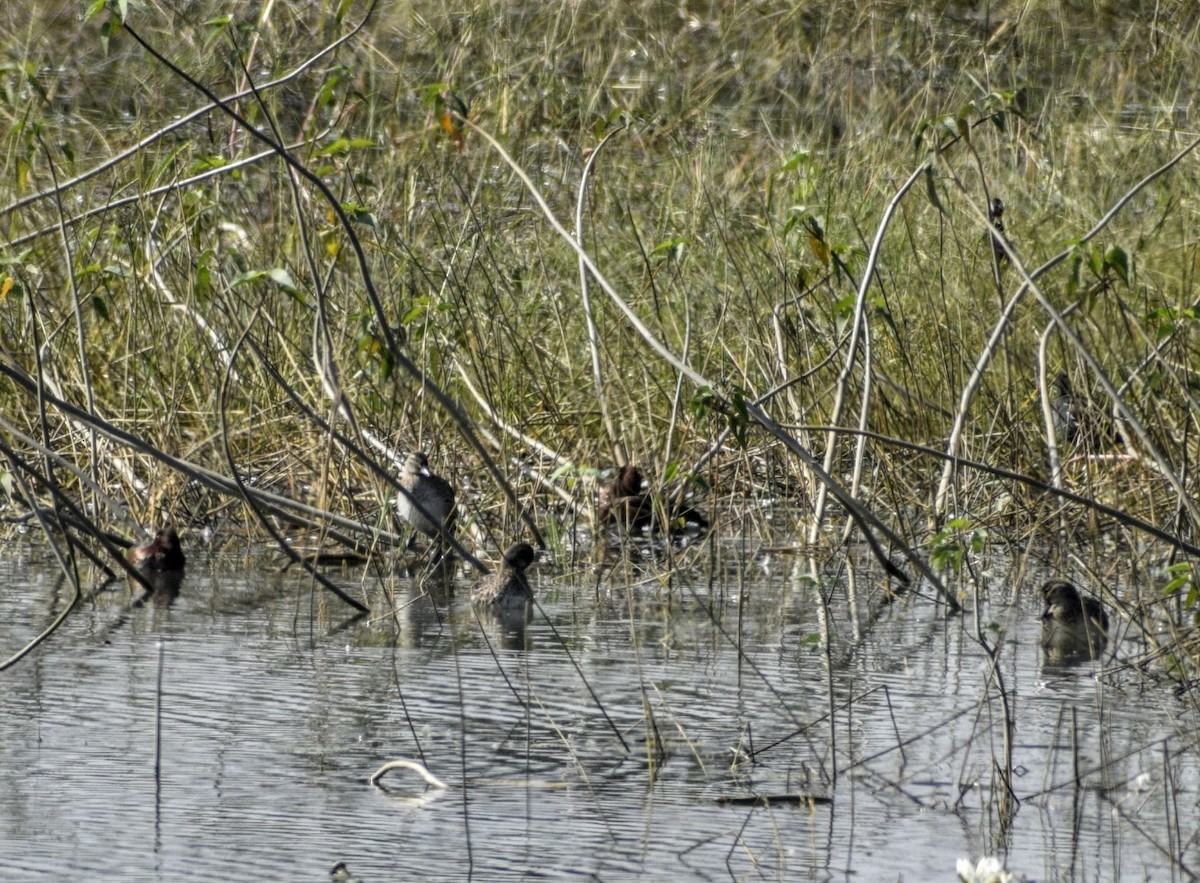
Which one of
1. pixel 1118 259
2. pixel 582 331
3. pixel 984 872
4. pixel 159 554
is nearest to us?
pixel 984 872

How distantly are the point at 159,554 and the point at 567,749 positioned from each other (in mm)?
3034

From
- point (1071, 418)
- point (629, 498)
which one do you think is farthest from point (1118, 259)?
point (1071, 418)

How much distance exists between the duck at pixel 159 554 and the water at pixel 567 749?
0.40 m

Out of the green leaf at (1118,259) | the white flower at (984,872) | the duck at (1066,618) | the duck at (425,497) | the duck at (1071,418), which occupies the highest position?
the green leaf at (1118,259)

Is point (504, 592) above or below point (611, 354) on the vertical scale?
below

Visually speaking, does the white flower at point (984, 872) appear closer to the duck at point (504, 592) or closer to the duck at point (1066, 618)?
the duck at point (1066, 618)

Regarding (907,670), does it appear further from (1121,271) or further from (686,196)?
(686,196)

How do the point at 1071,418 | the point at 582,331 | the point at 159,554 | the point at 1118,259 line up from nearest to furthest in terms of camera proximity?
1. the point at 1118,259
2. the point at 159,554
3. the point at 1071,418
4. the point at 582,331

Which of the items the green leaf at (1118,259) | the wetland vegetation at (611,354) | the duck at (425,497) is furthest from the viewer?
the duck at (425,497)

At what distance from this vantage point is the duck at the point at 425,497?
7.88 meters

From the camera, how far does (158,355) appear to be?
913 centimetres

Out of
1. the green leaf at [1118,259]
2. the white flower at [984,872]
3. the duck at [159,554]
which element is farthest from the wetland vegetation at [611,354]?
the white flower at [984,872]

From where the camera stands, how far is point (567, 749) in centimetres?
523

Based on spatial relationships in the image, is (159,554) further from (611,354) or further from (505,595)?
(611,354)
